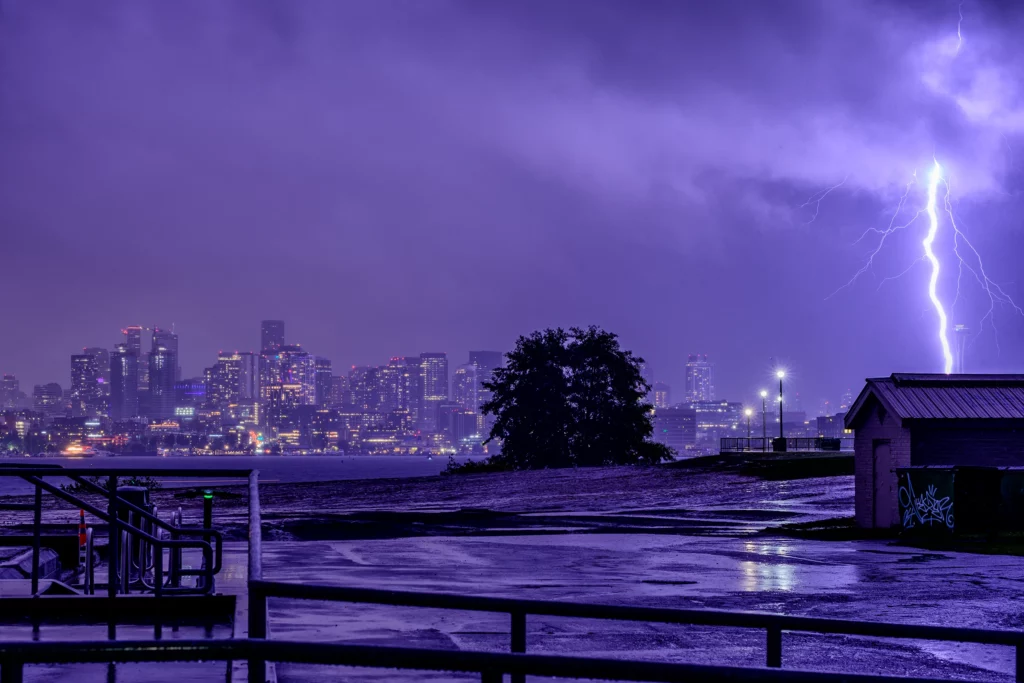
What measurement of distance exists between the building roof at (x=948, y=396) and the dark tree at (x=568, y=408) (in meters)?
60.1

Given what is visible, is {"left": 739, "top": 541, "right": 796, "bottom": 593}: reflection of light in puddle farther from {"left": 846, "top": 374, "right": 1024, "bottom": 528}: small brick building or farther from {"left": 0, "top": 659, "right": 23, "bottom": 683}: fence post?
{"left": 0, "top": 659, "right": 23, "bottom": 683}: fence post

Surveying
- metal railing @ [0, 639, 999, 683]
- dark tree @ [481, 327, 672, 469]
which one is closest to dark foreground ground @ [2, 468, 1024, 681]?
metal railing @ [0, 639, 999, 683]

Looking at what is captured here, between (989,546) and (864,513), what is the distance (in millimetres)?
6518

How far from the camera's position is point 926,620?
49.0 ft

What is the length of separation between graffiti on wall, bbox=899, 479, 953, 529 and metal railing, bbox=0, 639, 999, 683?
1050 inches

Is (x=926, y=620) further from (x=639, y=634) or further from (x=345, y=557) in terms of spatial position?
(x=345, y=557)

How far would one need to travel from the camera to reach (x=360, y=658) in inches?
148

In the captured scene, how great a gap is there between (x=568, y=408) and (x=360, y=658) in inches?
3563

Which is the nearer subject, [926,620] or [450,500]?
[926,620]

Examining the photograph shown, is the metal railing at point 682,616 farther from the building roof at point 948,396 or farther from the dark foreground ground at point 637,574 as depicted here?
the building roof at point 948,396

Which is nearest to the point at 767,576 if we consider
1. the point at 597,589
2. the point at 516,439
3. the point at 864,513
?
the point at 597,589

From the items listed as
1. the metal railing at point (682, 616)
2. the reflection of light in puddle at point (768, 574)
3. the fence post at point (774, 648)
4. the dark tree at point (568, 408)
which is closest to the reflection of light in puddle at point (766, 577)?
the reflection of light in puddle at point (768, 574)

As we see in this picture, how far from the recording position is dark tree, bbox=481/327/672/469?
93.7 meters

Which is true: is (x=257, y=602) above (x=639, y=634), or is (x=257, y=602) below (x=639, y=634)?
above
